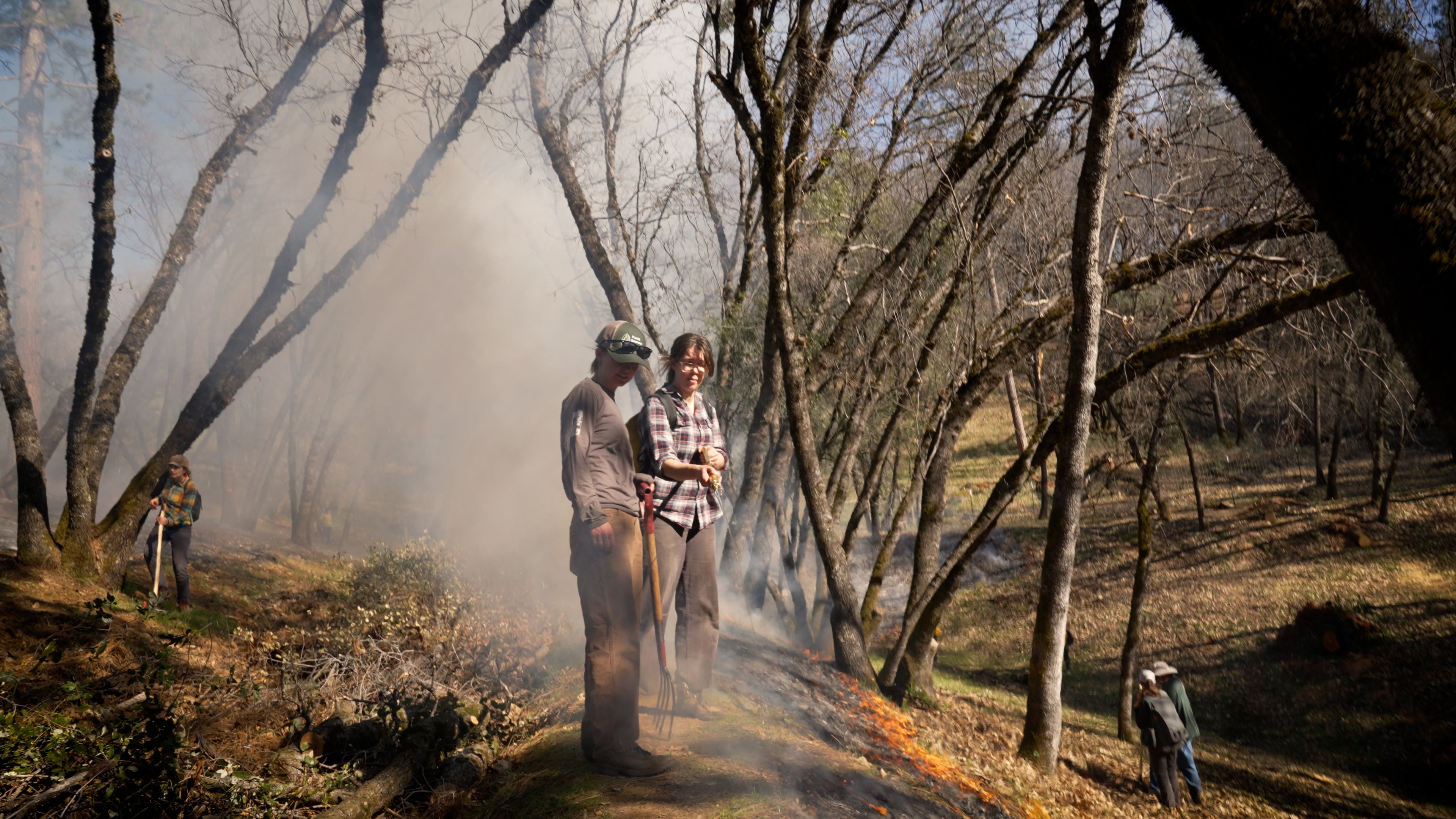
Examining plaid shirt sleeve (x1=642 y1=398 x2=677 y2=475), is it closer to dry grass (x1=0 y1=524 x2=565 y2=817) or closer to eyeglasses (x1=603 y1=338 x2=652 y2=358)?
eyeglasses (x1=603 y1=338 x2=652 y2=358)

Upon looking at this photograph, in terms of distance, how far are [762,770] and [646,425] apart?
2.05 m

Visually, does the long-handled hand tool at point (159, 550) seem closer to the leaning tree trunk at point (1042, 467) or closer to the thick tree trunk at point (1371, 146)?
the thick tree trunk at point (1371, 146)

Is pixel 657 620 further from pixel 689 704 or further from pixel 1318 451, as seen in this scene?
pixel 1318 451

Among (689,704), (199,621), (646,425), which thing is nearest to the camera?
(646,425)

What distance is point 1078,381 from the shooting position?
21.5ft

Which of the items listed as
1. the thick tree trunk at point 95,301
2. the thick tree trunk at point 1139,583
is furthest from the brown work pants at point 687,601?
the thick tree trunk at point 1139,583

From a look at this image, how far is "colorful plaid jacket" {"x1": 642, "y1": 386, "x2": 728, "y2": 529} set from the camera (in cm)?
441

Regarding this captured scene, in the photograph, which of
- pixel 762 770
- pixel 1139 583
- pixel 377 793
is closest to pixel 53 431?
pixel 377 793

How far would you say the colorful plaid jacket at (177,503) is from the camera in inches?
340

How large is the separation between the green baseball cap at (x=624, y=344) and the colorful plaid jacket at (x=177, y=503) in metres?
7.05

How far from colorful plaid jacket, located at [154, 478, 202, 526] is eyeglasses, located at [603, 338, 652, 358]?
23.2 feet

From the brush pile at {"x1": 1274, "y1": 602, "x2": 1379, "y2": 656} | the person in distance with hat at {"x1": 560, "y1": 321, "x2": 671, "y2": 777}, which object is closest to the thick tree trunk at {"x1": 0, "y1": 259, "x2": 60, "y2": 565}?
the person in distance with hat at {"x1": 560, "y1": 321, "x2": 671, "y2": 777}

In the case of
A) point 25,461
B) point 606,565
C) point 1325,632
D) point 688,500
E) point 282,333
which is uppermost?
point 282,333

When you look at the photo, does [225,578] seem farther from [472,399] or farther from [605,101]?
[472,399]
